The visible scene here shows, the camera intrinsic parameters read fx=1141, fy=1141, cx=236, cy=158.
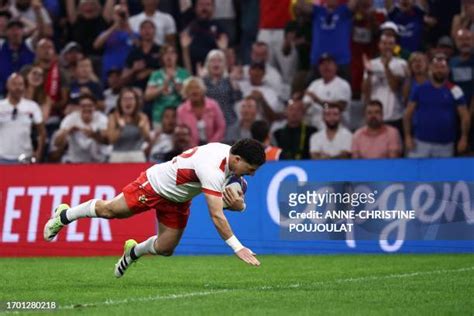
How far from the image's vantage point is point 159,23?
73.0ft

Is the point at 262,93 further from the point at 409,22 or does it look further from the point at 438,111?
the point at 438,111

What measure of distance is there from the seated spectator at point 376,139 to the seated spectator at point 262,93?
242 centimetres

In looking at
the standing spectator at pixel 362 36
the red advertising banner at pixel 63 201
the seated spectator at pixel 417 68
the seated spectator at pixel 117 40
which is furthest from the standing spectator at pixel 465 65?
the seated spectator at pixel 117 40

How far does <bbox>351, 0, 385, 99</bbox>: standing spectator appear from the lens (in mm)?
20344

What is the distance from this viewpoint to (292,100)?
19891 millimetres

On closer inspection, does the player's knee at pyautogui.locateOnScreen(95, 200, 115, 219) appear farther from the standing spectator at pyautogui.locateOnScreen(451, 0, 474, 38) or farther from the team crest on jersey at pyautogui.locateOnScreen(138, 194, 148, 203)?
the standing spectator at pyautogui.locateOnScreen(451, 0, 474, 38)

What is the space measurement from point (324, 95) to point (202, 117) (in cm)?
219

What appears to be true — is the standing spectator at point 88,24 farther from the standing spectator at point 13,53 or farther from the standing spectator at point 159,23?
the standing spectator at point 13,53

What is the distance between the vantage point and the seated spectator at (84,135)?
67.7 feet

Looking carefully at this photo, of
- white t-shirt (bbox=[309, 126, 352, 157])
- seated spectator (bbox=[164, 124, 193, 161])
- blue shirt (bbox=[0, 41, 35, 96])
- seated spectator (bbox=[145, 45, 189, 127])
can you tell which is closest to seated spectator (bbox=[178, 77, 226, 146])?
seated spectator (bbox=[164, 124, 193, 161])

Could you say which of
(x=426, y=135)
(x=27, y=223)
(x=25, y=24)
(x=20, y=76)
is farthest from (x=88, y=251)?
(x=25, y=24)

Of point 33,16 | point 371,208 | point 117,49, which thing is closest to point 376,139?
point 371,208

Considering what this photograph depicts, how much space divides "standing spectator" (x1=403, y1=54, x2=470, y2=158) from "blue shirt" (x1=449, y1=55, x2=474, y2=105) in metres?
0.48

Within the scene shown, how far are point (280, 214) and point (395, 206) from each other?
5.61 ft
